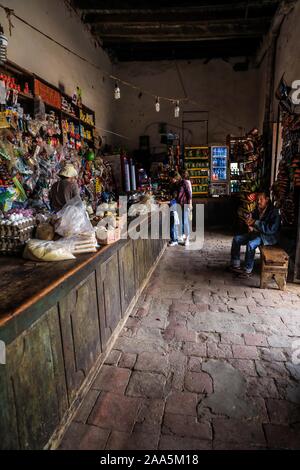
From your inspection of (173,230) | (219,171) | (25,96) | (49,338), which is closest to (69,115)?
(25,96)

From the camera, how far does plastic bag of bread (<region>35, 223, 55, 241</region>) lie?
2.50m

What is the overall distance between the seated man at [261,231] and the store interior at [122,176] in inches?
10.9

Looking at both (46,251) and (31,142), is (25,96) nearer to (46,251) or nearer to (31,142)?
(31,142)

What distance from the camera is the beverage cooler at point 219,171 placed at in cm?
937

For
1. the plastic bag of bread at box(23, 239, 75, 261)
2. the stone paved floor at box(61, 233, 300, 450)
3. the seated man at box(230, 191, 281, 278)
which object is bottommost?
the stone paved floor at box(61, 233, 300, 450)

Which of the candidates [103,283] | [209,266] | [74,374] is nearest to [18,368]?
[74,374]

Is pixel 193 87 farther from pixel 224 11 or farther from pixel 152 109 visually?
pixel 224 11

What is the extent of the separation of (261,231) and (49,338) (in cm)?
373

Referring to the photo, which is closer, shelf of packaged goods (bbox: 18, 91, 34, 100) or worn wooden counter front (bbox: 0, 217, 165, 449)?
worn wooden counter front (bbox: 0, 217, 165, 449)

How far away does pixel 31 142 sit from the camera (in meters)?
4.27

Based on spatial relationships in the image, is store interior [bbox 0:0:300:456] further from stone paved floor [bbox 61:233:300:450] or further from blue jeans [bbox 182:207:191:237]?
blue jeans [bbox 182:207:191:237]

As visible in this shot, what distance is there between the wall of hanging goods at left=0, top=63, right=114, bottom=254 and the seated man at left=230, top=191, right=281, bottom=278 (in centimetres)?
249

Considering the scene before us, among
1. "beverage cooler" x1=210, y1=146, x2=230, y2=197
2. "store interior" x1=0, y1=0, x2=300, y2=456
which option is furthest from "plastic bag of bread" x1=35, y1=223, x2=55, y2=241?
"beverage cooler" x1=210, y1=146, x2=230, y2=197

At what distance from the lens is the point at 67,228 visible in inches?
97.8
